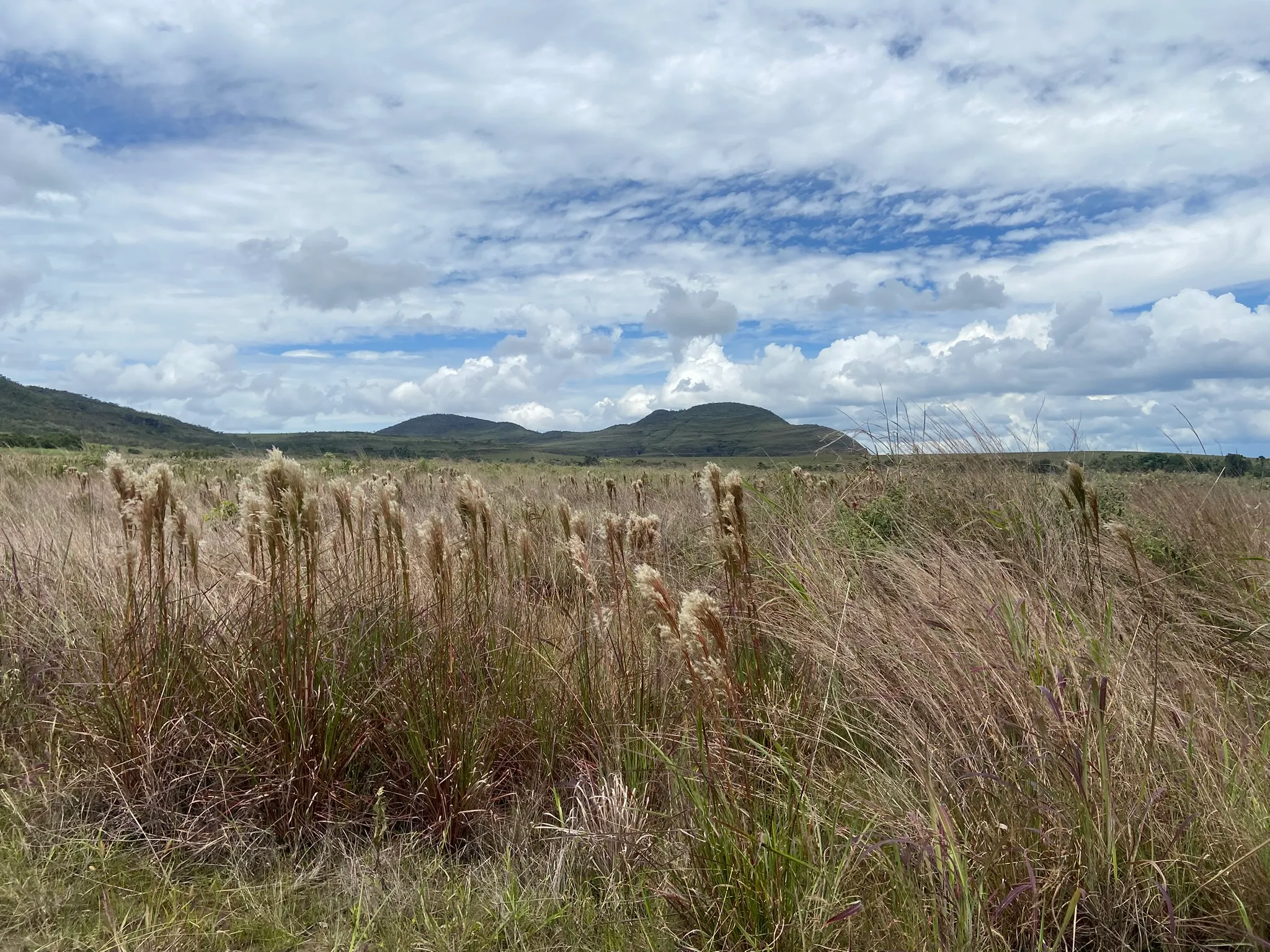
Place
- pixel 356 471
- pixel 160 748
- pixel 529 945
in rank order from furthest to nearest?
pixel 356 471 < pixel 160 748 < pixel 529 945

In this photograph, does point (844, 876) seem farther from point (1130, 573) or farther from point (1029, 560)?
point (1130, 573)

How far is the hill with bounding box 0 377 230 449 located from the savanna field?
317ft

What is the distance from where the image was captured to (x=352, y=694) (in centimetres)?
370

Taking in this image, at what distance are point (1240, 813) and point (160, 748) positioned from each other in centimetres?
413

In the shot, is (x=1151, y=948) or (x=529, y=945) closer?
(x=1151, y=948)

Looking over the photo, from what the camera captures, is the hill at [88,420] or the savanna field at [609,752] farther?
the hill at [88,420]

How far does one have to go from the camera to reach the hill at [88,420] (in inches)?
3846

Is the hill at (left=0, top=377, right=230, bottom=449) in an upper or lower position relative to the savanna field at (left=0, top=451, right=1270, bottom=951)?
upper

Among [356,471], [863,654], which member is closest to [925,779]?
[863,654]

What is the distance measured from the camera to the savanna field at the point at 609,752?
2.47 metres

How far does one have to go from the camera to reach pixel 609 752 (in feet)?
12.0

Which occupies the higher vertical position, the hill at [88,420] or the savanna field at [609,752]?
the hill at [88,420]

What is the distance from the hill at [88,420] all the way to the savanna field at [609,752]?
3801 inches

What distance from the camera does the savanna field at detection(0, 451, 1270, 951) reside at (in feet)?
8.11
